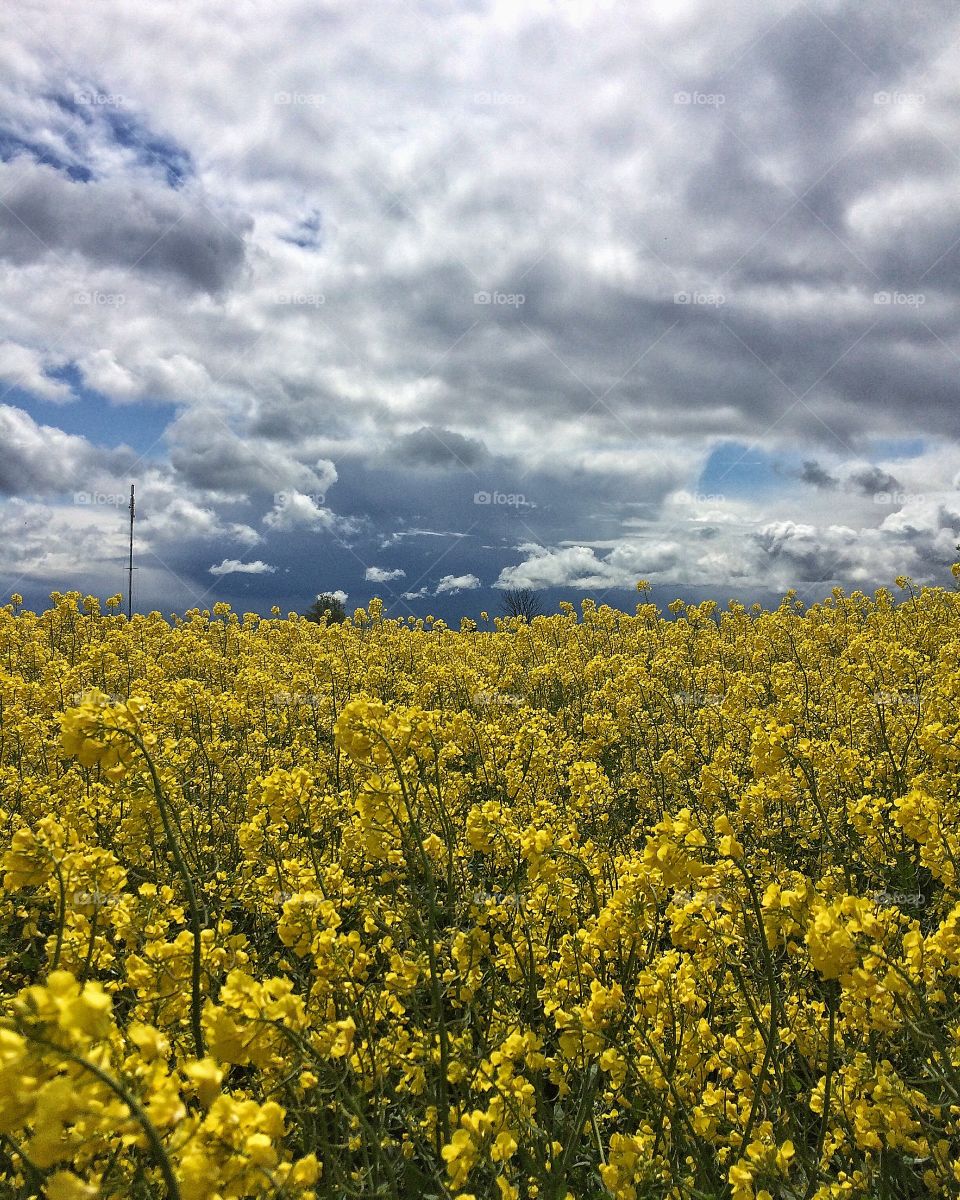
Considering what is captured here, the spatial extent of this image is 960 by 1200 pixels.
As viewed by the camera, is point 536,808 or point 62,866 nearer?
point 62,866

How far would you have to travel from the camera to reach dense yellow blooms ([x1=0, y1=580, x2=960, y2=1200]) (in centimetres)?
204

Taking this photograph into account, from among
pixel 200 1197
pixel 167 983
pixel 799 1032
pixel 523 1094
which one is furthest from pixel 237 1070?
pixel 200 1197

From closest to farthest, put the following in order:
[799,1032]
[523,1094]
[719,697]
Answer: [523,1094] < [799,1032] < [719,697]

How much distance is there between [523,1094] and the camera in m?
2.72

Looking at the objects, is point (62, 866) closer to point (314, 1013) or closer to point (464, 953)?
point (314, 1013)

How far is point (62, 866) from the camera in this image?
2990 millimetres

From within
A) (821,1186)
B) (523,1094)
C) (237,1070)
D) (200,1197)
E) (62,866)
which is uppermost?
(62,866)

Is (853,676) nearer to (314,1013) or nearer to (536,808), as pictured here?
(536,808)

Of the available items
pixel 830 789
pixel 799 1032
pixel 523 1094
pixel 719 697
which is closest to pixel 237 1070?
pixel 523 1094

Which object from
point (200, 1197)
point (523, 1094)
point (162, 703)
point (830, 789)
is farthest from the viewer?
point (162, 703)

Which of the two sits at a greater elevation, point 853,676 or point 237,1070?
point 853,676

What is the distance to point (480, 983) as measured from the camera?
349 centimetres

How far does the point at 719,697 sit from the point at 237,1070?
8018 mm

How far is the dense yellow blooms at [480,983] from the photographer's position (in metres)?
2.04
